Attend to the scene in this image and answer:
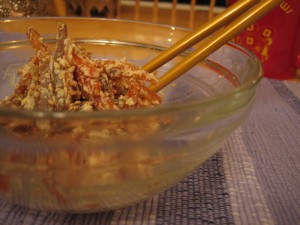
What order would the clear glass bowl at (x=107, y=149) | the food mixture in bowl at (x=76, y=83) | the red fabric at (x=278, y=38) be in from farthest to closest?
the red fabric at (x=278, y=38) → the food mixture in bowl at (x=76, y=83) → the clear glass bowl at (x=107, y=149)

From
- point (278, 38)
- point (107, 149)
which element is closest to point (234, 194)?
point (107, 149)

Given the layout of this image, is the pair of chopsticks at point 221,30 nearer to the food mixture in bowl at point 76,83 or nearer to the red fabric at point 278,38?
the food mixture in bowl at point 76,83

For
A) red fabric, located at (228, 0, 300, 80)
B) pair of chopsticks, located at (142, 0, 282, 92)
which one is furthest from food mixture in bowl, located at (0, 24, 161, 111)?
red fabric, located at (228, 0, 300, 80)

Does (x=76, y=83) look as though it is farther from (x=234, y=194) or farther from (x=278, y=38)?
(x=278, y=38)

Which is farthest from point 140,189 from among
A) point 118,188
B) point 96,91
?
point 96,91

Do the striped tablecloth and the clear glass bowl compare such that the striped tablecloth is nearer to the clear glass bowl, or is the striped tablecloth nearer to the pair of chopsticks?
the clear glass bowl

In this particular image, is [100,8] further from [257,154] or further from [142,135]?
[142,135]

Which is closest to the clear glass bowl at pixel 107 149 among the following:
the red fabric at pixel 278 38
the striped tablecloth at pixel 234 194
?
the striped tablecloth at pixel 234 194
